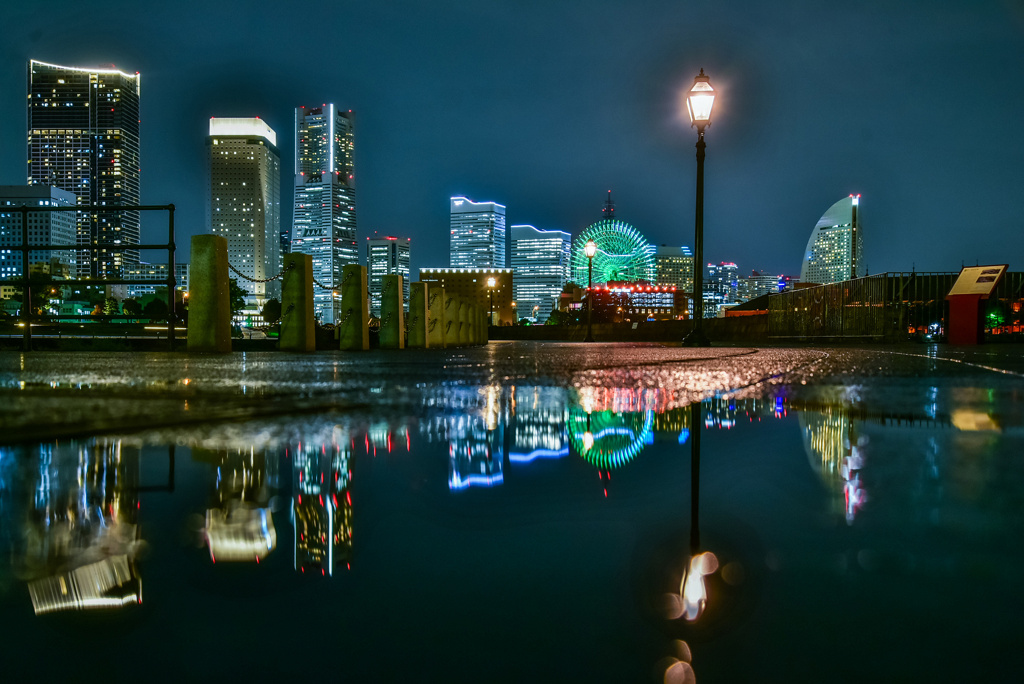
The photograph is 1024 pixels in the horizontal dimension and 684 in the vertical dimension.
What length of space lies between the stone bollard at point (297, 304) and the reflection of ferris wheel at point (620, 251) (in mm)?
62855

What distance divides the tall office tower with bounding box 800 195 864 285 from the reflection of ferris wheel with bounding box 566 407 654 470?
176 m

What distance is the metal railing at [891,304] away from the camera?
2212 centimetres

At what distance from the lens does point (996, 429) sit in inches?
96.8

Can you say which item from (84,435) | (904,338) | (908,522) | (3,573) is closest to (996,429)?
(908,522)

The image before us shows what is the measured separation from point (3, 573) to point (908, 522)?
153 cm

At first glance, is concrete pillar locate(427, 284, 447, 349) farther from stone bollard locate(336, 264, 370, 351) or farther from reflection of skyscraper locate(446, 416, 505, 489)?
reflection of skyscraper locate(446, 416, 505, 489)

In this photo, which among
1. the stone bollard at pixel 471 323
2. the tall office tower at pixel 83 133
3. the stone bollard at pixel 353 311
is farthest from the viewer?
the tall office tower at pixel 83 133

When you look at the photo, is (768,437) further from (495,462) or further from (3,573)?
(3,573)

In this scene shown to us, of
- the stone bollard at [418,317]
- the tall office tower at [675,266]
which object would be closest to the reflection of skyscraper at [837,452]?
the stone bollard at [418,317]

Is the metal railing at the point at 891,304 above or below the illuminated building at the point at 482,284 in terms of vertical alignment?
below

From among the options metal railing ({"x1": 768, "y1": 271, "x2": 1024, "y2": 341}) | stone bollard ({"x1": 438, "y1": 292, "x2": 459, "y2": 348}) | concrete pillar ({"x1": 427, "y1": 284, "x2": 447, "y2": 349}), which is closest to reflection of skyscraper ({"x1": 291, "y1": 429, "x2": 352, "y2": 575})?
concrete pillar ({"x1": 427, "y1": 284, "x2": 447, "y2": 349})

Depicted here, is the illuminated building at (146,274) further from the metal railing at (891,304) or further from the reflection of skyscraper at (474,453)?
the metal railing at (891,304)

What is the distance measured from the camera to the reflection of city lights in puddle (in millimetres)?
889

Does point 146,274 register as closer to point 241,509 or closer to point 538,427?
point 538,427
